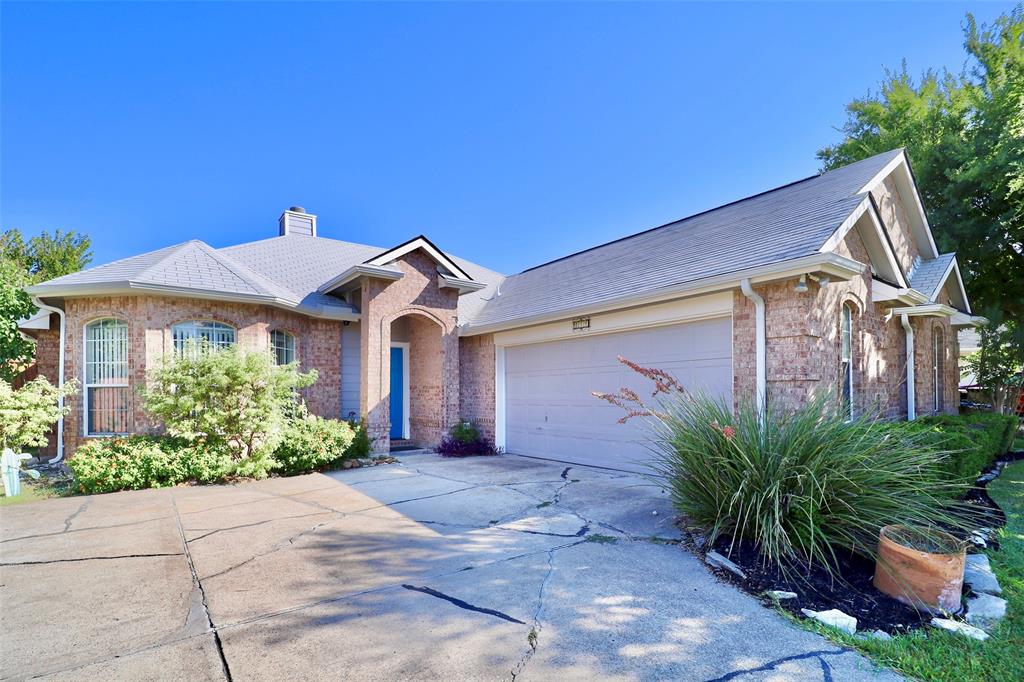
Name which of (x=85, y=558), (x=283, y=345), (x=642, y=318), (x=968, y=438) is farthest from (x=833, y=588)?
(x=283, y=345)

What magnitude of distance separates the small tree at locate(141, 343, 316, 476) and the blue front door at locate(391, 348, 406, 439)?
4079 mm

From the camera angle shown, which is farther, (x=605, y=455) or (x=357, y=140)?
(x=357, y=140)

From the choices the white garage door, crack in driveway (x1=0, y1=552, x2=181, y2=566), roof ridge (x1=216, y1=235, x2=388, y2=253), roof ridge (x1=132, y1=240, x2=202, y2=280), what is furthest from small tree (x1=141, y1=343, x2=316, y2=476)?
roof ridge (x1=216, y1=235, x2=388, y2=253)

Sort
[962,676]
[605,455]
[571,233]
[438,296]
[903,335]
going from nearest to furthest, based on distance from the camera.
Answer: [962,676]
[605,455]
[903,335]
[438,296]
[571,233]

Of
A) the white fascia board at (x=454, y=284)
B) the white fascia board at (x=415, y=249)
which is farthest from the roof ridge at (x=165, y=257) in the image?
the white fascia board at (x=454, y=284)

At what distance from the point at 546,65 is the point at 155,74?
8.33m

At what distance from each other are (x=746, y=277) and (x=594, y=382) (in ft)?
12.4

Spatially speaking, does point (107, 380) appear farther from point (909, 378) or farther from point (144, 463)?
point (909, 378)

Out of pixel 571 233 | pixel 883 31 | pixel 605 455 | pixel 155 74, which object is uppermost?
pixel 883 31

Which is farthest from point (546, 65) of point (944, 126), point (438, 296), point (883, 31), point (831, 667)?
point (944, 126)

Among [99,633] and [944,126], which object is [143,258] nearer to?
[99,633]

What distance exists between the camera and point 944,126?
51.8 feet

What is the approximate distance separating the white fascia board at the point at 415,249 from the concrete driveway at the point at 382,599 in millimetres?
6333

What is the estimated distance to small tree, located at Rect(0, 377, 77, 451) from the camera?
29.3 ft
